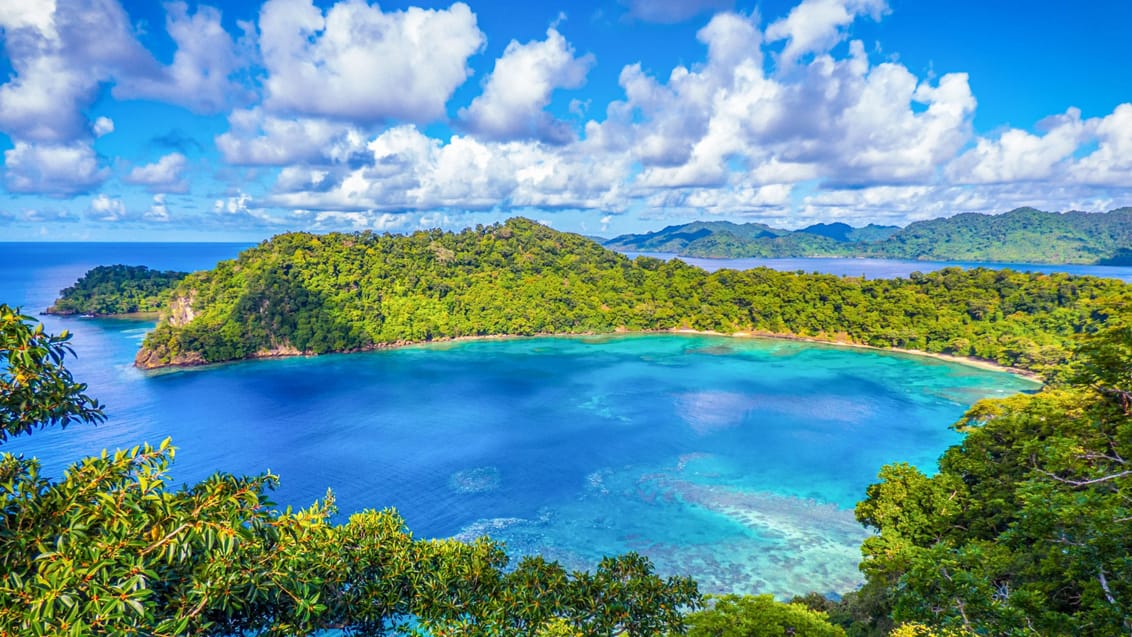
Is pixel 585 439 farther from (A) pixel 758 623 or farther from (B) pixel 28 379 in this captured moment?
(B) pixel 28 379

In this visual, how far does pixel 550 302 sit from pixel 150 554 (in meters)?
99.0

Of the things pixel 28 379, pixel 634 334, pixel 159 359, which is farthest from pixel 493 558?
pixel 634 334

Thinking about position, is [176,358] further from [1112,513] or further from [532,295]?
[1112,513]

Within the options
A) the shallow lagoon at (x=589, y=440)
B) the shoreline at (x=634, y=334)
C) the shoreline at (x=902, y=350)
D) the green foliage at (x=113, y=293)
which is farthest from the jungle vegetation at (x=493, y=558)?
the green foliage at (x=113, y=293)

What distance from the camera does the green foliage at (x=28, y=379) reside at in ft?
22.5

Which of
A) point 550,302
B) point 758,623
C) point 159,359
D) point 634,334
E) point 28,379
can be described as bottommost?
point 634,334

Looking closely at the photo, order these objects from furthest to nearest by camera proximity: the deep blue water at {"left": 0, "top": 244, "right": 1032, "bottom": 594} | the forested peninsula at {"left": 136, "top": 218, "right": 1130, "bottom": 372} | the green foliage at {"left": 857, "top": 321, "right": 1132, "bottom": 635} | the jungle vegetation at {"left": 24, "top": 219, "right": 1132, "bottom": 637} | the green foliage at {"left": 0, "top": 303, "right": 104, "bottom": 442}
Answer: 1. the forested peninsula at {"left": 136, "top": 218, "right": 1130, "bottom": 372}
2. the deep blue water at {"left": 0, "top": 244, "right": 1032, "bottom": 594}
3. the green foliage at {"left": 857, "top": 321, "right": 1132, "bottom": 635}
4. the green foliage at {"left": 0, "top": 303, "right": 104, "bottom": 442}
5. the jungle vegetation at {"left": 24, "top": 219, "right": 1132, "bottom": 637}

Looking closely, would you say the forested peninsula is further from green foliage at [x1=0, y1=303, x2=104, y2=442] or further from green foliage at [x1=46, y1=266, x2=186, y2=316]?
green foliage at [x1=0, y1=303, x2=104, y2=442]

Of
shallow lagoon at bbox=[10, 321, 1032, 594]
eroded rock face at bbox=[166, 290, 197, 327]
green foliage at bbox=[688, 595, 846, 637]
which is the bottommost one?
shallow lagoon at bbox=[10, 321, 1032, 594]

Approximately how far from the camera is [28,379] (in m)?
7.25

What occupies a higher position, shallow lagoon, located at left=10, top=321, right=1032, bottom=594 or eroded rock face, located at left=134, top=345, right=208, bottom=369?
eroded rock face, located at left=134, top=345, right=208, bottom=369

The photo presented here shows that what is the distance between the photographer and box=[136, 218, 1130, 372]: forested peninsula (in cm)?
7706

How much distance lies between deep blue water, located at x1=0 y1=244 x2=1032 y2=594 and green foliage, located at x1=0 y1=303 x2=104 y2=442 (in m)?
24.8

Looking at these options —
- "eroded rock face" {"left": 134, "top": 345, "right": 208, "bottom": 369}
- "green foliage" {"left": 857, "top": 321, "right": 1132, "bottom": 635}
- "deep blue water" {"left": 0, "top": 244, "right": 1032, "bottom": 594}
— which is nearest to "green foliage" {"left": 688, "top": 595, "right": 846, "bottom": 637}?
"green foliage" {"left": 857, "top": 321, "right": 1132, "bottom": 635}
